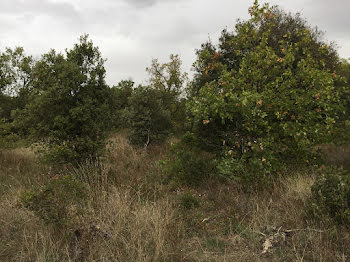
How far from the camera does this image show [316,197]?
3.62m

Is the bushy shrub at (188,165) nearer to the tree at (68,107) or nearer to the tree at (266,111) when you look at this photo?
the tree at (266,111)

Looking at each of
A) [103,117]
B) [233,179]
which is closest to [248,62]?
[233,179]

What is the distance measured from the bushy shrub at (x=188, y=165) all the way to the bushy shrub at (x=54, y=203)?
260 centimetres

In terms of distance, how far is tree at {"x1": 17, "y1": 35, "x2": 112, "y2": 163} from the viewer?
19.6 feet

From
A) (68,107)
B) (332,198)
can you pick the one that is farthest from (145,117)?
(332,198)

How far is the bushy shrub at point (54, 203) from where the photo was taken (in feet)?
10.4

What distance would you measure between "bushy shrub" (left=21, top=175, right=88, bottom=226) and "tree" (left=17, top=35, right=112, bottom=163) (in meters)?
2.54

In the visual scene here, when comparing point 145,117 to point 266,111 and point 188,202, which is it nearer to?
point 266,111

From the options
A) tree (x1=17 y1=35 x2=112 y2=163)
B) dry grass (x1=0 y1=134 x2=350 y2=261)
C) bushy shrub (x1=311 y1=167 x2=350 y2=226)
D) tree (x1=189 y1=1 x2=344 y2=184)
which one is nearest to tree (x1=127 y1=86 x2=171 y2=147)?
tree (x1=17 y1=35 x2=112 y2=163)

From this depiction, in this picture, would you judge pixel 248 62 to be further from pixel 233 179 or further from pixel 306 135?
pixel 233 179

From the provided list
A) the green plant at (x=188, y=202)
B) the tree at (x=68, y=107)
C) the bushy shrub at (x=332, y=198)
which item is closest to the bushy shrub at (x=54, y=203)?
the green plant at (x=188, y=202)

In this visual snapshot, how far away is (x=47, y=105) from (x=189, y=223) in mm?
4589

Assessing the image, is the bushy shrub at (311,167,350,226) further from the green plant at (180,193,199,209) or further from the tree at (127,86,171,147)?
the tree at (127,86,171,147)

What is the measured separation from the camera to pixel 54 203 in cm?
329
